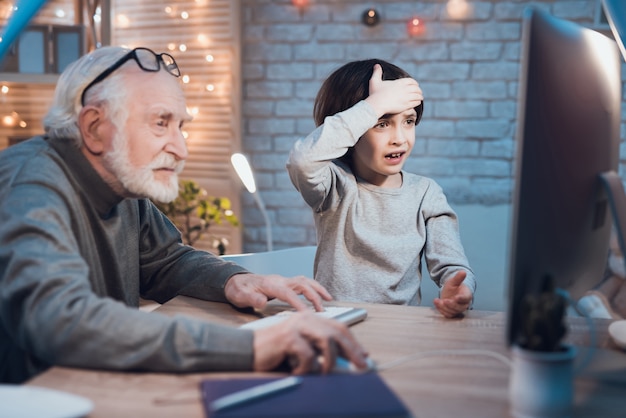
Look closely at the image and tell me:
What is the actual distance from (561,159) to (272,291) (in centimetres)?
58

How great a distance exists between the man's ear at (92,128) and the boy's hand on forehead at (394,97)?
695 mm

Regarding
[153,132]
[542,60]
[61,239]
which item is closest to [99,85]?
[153,132]

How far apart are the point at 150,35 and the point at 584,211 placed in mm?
3328

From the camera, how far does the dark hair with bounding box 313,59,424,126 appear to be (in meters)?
1.87

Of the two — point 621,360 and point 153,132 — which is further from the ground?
point 153,132

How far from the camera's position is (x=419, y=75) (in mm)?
3594

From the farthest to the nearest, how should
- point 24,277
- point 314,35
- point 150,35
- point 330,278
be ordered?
point 150,35
point 314,35
point 330,278
point 24,277

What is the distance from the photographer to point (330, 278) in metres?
1.79

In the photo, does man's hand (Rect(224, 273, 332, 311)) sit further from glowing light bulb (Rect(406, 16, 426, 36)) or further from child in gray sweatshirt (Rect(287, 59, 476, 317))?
glowing light bulb (Rect(406, 16, 426, 36))

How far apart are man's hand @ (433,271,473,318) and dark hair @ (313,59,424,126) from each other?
2.16ft

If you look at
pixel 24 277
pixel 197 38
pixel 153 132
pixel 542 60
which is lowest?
pixel 24 277

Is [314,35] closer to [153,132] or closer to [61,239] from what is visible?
[153,132]

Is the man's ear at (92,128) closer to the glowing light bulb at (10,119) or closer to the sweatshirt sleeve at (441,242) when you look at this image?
the sweatshirt sleeve at (441,242)

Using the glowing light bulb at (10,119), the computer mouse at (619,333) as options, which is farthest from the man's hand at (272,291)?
the glowing light bulb at (10,119)
